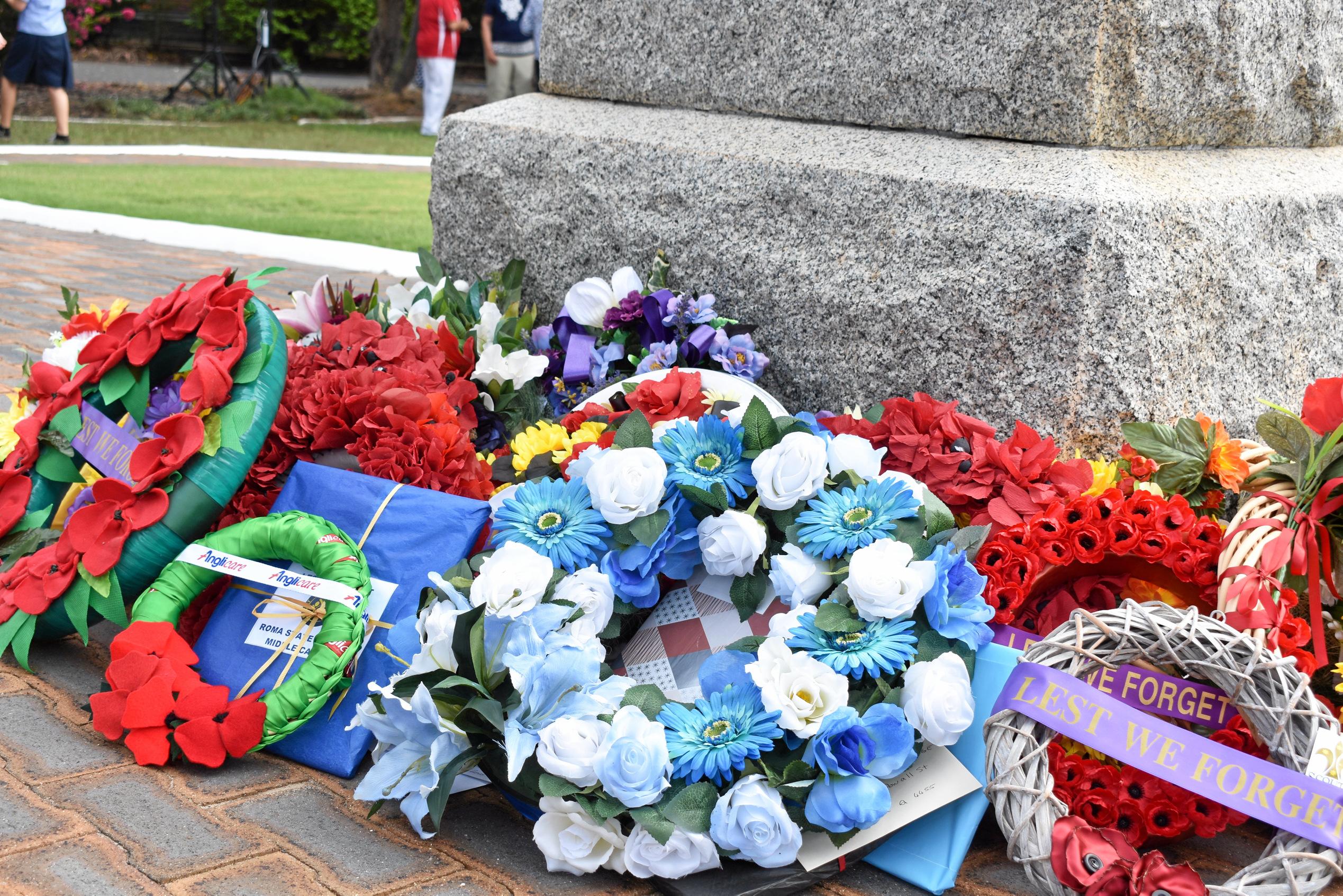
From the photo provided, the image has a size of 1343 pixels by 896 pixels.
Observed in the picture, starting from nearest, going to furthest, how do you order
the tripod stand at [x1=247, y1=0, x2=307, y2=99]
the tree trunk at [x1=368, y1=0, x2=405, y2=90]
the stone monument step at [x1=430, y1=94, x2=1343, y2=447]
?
the stone monument step at [x1=430, y1=94, x2=1343, y2=447] → the tripod stand at [x1=247, y1=0, x2=307, y2=99] → the tree trunk at [x1=368, y1=0, x2=405, y2=90]

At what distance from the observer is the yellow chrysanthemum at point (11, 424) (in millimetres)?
2838

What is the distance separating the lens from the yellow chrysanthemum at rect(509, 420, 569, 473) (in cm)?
261

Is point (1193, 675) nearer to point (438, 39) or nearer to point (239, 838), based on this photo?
point (239, 838)

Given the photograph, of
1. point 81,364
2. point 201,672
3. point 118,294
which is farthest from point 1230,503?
point 118,294

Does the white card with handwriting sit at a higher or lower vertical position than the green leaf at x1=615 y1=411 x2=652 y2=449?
lower

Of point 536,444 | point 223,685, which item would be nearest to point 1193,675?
point 536,444

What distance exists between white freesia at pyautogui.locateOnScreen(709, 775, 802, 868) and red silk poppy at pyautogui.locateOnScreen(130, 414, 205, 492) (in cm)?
126

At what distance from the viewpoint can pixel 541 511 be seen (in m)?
2.21

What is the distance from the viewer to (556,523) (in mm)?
2178

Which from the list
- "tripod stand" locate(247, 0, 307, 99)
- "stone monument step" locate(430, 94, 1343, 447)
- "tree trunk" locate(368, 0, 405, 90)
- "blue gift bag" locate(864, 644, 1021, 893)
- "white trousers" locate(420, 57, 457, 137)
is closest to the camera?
"blue gift bag" locate(864, 644, 1021, 893)

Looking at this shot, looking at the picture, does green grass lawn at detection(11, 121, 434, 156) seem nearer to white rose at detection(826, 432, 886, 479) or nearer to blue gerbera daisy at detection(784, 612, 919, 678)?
white rose at detection(826, 432, 886, 479)

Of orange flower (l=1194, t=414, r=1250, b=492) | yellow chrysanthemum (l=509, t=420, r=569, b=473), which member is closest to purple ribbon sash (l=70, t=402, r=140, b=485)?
yellow chrysanthemum (l=509, t=420, r=569, b=473)

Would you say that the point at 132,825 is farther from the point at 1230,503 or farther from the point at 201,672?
the point at 1230,503

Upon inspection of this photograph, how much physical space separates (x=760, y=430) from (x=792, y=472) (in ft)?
0.54
